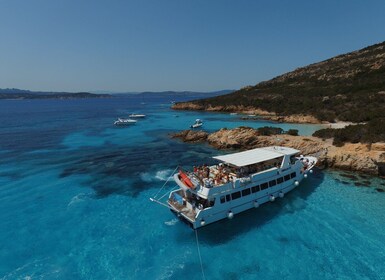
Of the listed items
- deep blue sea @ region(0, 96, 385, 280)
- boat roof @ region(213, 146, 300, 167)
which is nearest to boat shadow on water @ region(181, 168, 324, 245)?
deep blue sea @ region(0, 96, 385, 280)

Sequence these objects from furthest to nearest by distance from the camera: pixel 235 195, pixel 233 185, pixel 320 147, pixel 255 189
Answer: pixel 320 147
pixel 255 189
pixel 235 195
pixel 233 185

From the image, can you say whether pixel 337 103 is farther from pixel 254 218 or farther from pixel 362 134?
pixel 254 218

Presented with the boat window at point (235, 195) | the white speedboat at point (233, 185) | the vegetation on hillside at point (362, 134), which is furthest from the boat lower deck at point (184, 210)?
the vegetation on hillside at point (362, 134)

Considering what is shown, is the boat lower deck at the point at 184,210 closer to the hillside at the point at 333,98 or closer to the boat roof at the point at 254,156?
the boat roof at the point at 254,156

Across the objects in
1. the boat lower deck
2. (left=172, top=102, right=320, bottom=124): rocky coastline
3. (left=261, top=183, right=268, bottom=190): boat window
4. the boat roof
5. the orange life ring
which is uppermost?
the boat roof

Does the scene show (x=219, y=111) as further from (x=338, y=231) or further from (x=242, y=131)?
(x=338, y=231)

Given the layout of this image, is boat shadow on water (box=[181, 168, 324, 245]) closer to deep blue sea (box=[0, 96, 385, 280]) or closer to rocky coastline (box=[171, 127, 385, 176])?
deep blue sea (box=[0, 96, 385, 280])

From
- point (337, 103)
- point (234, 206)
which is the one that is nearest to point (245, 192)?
point (234, 206)
